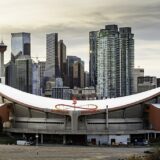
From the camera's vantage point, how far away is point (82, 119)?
336 ft

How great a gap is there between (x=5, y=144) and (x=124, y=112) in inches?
873

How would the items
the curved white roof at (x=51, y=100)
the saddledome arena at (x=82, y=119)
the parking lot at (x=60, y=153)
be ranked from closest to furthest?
the parking lot at (x=60, y=153) → the saddledome arena at (x=82, y=119) → the curved white roof at (x=51, y=100)

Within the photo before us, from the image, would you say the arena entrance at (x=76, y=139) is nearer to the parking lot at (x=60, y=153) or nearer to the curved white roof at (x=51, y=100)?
the curved white roof at (x=51, y=100)

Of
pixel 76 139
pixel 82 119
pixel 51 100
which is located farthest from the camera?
pixel 51 100

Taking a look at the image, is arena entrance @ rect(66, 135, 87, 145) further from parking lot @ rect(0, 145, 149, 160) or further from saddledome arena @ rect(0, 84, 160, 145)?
parking lot @ rect(0, 145, 149, 160)

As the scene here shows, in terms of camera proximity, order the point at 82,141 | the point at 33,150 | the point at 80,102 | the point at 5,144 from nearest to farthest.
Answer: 1. the point at 33,150
2. the point at 5,144
3. the point at 82,141
4. the point at 80,102

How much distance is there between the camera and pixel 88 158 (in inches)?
2825

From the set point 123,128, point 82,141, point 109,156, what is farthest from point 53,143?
point 109,156

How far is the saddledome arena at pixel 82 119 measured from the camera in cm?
9894

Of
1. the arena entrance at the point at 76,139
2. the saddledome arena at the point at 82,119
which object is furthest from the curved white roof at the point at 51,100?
the arena entrance at the point at 76,139

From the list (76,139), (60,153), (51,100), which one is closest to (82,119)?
(76,139)

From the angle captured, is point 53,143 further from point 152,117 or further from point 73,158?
point 73,158

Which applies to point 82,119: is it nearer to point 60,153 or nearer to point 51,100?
point 51,100

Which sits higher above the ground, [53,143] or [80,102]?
[80,102]
